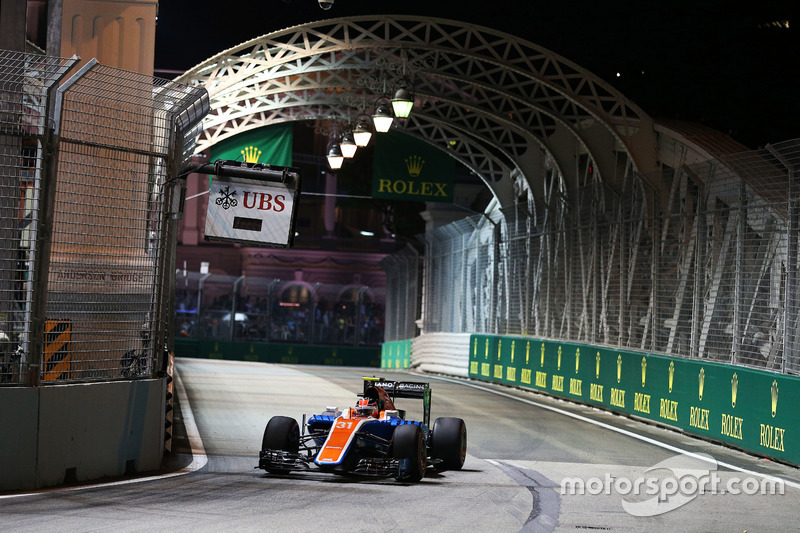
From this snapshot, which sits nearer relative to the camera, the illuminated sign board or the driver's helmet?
the illuminated sign board

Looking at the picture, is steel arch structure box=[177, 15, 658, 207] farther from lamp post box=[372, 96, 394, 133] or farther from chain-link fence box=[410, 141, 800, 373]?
lamp post box=[372, 96, 394, 133]

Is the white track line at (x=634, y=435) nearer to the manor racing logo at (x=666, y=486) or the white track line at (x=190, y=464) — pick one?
the manor racing logo at (x=666, y=486)

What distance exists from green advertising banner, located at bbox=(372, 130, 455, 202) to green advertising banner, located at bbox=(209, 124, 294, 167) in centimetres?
211

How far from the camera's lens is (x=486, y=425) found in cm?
1505

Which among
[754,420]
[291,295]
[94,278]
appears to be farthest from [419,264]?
[94,278]

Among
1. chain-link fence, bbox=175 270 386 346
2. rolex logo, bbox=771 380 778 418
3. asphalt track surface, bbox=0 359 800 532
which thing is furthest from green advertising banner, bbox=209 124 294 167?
chain-link fence, bbox=175 270 386 346

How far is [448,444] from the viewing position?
429 inches

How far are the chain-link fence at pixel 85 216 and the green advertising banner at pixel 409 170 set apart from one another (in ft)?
40.5

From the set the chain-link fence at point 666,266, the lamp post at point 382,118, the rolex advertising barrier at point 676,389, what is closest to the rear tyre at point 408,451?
the rolex advertising barrier at point 676,389

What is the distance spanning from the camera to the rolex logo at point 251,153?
2205 cm

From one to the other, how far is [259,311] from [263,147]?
19629 mm

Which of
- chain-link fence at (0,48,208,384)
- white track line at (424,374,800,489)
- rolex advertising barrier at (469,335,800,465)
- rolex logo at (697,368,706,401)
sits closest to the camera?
chain-link fence at (0,48,208,384)

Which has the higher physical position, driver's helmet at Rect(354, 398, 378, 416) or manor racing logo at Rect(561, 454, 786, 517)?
driver's helmet at Rect(354, 398, 378, 416)

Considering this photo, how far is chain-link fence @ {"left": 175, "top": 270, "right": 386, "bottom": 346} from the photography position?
3919cm
